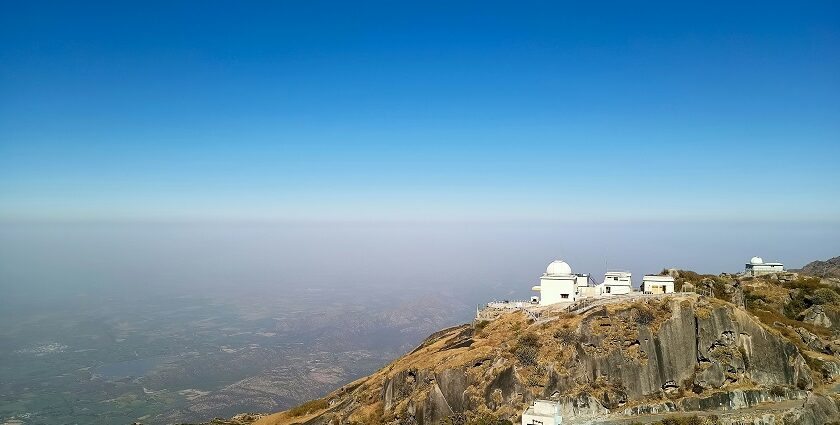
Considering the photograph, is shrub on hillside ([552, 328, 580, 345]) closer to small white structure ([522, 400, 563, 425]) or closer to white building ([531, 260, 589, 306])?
small white structure ([522, 400, 563, 425])

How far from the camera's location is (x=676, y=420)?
39750 millimetres

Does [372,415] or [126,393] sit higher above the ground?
[372,415]

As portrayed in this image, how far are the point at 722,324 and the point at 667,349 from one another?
5.99 m

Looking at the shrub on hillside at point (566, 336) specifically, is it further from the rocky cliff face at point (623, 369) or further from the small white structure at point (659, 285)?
the small white structure at point (659, 285)

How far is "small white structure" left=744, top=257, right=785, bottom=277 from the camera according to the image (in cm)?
8211

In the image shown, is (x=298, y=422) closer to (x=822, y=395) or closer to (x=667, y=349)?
(x=667, y=349)

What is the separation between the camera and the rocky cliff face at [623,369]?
42.2 metres

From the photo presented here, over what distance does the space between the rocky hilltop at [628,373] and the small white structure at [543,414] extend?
6.60ft

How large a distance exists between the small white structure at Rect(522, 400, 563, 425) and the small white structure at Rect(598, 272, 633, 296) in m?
22.5

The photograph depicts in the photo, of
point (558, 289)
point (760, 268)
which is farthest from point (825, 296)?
point (558, 289)

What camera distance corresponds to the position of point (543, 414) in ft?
127

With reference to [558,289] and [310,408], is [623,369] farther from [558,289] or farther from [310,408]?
[310,408]

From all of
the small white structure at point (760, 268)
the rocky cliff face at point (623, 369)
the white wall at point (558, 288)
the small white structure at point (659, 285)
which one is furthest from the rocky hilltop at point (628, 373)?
the small white structure at point (760, 268)

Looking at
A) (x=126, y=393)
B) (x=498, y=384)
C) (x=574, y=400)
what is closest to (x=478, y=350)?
(x=498, y=384)
